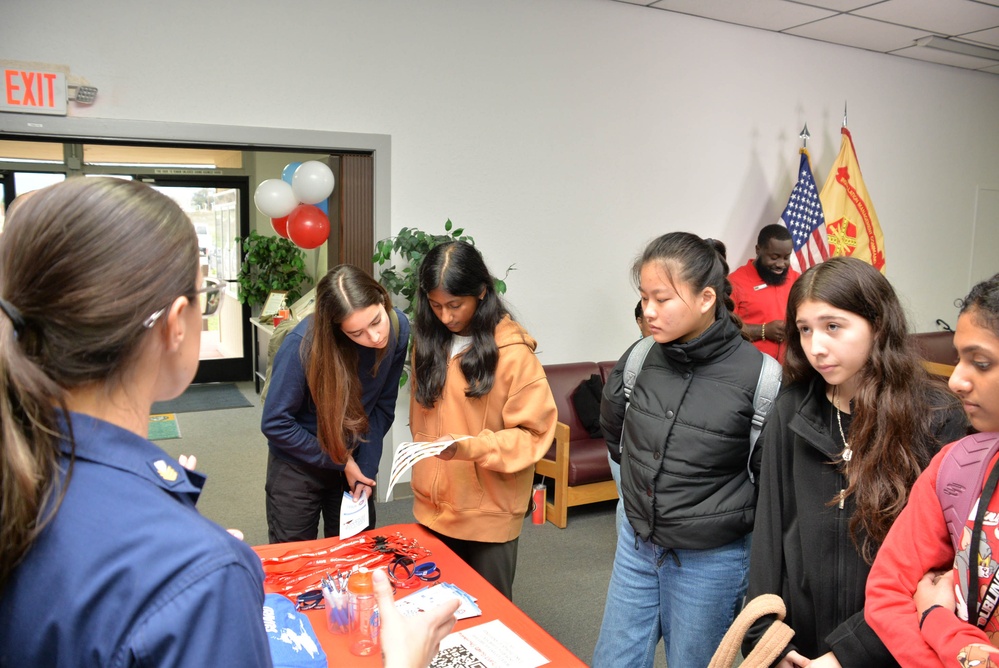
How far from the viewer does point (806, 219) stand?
5684 mm

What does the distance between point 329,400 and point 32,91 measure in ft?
8.46

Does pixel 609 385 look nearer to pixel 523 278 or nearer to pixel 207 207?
pixel 523 278

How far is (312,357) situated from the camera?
2.39m

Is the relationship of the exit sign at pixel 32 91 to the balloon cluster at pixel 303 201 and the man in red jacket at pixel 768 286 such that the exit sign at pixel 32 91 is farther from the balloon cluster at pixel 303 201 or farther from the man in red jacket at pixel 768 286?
the man in red jacket at pixel 768 286

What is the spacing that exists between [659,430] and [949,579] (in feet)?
2.57

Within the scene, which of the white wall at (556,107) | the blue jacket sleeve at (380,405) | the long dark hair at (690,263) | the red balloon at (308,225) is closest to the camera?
the long dark hair at (690,263)

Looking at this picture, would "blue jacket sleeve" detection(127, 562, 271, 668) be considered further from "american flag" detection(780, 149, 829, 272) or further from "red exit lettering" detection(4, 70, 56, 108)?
"american flag" detection(780, 149, 829, 272)

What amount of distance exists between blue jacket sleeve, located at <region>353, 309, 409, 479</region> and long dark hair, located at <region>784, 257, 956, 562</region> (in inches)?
59.3

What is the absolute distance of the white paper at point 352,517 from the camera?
227 cm

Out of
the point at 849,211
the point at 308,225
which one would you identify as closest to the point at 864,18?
the point at 849,211

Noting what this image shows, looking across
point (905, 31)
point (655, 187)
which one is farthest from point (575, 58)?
point (905, 31)

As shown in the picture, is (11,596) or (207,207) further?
(207,207)

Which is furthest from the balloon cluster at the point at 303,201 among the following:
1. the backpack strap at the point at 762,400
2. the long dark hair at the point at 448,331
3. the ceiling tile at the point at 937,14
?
the ceiling tile at the point at 937,14

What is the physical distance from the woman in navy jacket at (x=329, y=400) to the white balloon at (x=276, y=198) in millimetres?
2469
